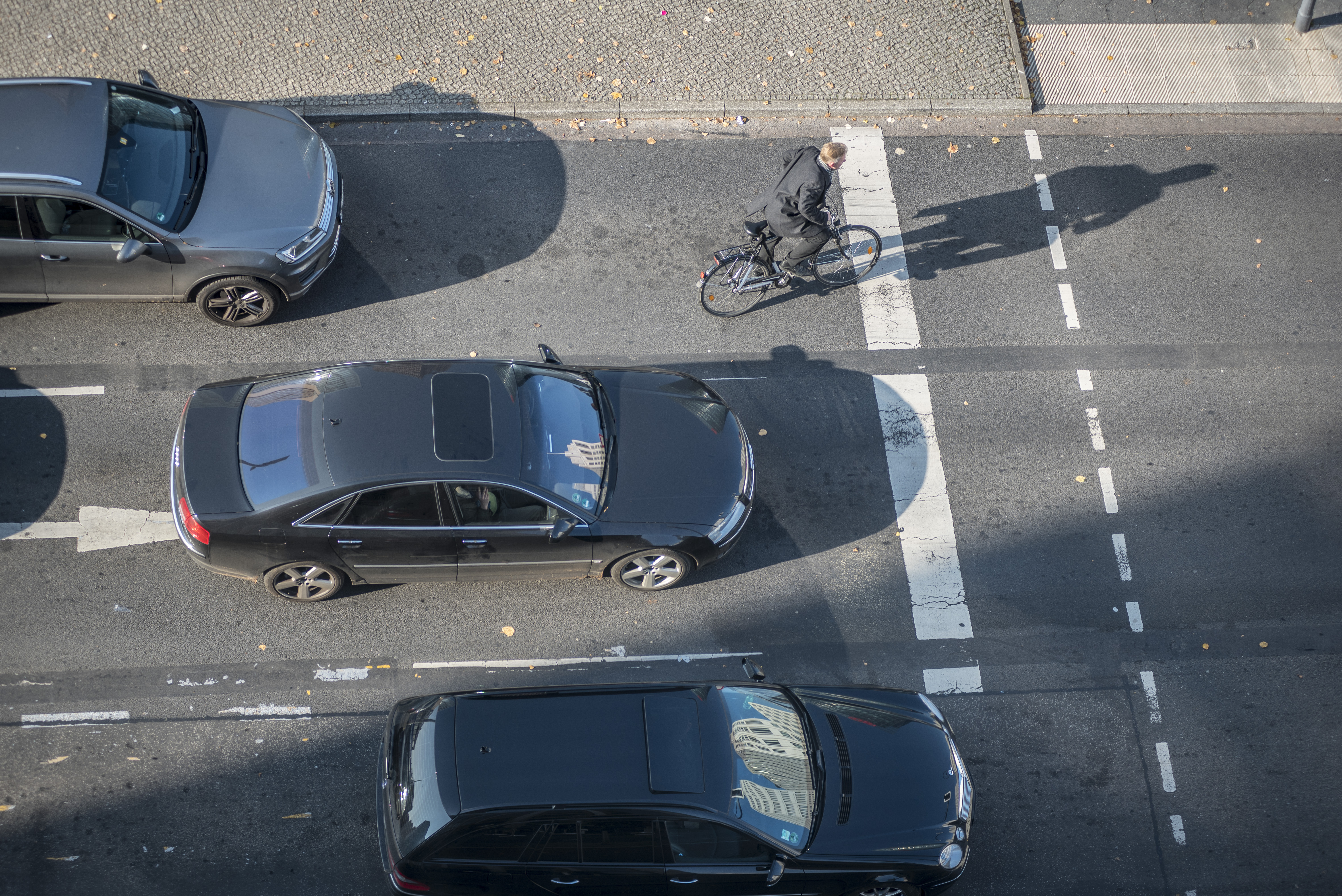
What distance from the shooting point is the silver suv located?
8.04 metres

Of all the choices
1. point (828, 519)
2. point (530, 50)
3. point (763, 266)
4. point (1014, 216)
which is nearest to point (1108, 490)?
point (828, 519)

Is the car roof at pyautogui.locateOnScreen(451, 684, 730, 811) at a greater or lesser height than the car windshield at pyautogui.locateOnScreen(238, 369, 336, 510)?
lesser

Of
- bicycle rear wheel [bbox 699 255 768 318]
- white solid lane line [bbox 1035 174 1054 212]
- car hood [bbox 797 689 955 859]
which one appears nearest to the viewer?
car hood [bbox 797 689 955 859]

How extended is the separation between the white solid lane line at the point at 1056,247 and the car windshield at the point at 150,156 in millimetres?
8937

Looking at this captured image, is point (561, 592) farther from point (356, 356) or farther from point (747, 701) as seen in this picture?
point (356, 356)

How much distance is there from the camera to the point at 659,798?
6.10 metres

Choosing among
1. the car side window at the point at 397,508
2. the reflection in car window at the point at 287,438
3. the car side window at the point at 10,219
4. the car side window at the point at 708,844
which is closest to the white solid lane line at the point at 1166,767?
the car side window at the point at 708,844

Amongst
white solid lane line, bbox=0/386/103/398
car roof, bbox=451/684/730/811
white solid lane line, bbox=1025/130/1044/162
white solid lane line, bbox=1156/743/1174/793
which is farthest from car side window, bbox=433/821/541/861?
white solid lane line, bbox=1025/130/1044/162

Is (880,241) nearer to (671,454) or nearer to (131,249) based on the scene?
(671,454)

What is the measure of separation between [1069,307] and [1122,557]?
9.49 ft

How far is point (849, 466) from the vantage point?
8.93m

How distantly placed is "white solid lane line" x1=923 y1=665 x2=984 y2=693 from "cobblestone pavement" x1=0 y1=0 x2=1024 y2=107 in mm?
6785

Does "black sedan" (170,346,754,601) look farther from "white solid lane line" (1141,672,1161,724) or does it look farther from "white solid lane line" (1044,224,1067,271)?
"white solid lane line" (1044,224,1067,271)

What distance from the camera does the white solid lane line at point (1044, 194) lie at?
34.5 feet
